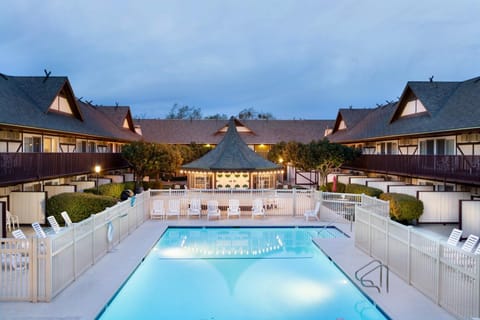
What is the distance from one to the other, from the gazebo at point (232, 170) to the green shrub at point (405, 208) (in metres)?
9.51

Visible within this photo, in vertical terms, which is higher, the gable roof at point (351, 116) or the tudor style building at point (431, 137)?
the gable roof at point (351, 116)

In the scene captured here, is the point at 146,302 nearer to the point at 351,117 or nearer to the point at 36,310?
the point at 36,310

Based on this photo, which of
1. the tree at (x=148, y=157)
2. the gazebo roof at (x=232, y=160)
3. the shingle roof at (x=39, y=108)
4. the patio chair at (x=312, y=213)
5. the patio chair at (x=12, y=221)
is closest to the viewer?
the patio chair at (x=12, y=221)

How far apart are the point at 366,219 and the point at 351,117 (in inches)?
1060

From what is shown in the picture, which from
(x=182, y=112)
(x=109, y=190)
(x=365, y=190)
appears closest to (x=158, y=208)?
(x=109, y=190)

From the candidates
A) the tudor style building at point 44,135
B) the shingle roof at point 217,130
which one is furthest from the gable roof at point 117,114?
the shingle roof at point 217,130

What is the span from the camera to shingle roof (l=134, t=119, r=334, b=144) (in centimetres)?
4450

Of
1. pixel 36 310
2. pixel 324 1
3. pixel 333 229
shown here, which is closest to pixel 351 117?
pixel 324 1

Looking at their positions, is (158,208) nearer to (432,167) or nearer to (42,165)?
(42,165)

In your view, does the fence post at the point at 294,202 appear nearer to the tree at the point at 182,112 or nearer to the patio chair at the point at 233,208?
the patio chair at the point at 233,208

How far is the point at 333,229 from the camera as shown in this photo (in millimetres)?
17781

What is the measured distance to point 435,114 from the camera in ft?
75.3

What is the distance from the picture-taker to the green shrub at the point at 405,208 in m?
16.9

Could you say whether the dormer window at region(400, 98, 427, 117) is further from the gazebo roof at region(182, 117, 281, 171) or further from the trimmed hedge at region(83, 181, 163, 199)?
the trimmed hedge at region(83, 181, 163, 199)
